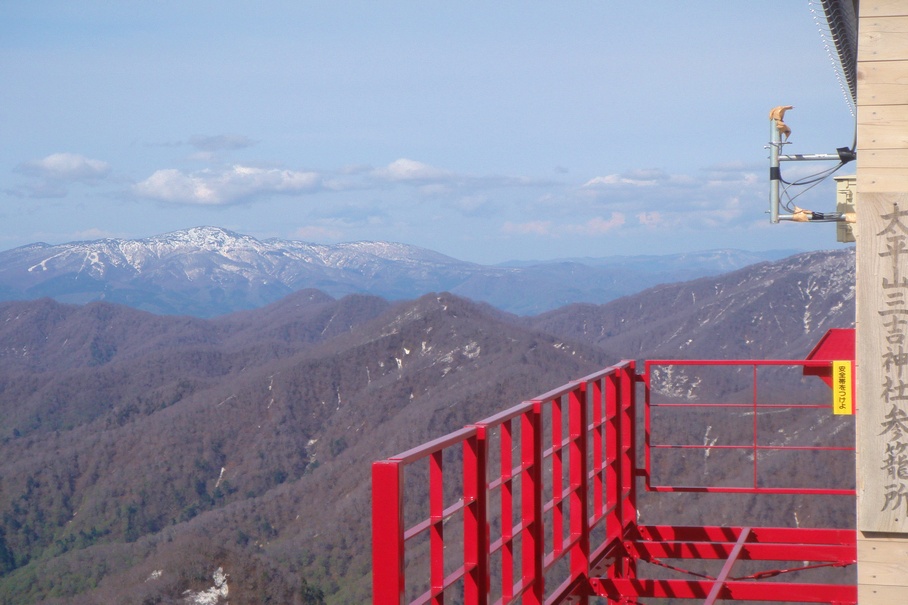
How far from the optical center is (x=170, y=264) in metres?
105

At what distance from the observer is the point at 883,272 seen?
3.01 metres

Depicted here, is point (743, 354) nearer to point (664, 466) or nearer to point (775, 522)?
point (664, 466)

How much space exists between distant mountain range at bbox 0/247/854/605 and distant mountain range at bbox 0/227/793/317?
481 inches

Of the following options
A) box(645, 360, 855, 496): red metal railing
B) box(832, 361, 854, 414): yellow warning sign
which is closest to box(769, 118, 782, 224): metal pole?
box(645, 360, 855, 496): red metal railing

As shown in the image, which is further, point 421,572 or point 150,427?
point 150,427

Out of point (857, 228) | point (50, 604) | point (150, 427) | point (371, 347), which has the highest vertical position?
point (857, 228)

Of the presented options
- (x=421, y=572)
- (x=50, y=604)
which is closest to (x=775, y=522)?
(x=421, y=572)

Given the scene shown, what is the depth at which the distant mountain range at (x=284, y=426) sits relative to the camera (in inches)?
1443

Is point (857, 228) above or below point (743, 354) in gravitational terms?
above

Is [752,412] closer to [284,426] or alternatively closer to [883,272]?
[284,426]

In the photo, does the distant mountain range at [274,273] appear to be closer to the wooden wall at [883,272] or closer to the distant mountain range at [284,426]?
the distant mountain range at [284,426]

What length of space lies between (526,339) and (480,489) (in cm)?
5086

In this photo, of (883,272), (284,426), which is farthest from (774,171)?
(284,426)

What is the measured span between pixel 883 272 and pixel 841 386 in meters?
2.44
